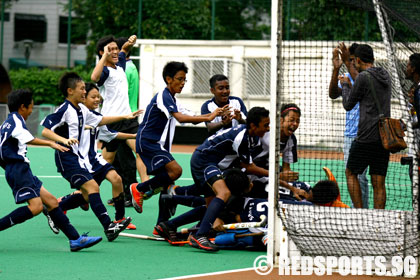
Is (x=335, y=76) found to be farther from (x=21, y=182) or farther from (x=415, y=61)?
(x=21, y=182)

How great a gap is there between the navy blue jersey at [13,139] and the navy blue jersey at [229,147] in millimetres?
1684

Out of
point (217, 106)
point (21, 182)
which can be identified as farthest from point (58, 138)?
point (217, 106)

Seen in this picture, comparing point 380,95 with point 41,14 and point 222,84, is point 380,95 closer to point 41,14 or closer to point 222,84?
point 222,84

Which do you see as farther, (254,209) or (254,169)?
(254,169)

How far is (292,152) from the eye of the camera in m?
7.78

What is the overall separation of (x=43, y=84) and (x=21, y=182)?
16.3 m

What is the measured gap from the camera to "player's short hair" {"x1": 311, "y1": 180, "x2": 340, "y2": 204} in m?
7.16

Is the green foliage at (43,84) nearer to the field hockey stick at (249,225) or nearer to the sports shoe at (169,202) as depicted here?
the sports shoe at (169,202)

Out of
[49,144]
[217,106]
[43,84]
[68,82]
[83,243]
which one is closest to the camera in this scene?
[83,243]

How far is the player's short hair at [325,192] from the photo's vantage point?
7156 mm

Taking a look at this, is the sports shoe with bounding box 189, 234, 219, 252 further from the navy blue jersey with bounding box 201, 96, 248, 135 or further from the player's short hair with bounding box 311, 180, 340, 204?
the navy blue jersey with bounding box 201, 96, 248, 135

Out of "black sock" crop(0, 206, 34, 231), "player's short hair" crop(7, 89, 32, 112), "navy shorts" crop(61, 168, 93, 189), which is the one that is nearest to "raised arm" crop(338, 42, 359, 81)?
"navy shorts" crop(61, 168, 93, 189)

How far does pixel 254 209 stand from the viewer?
720 cm

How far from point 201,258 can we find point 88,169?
5.59 ft
